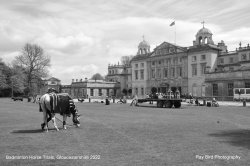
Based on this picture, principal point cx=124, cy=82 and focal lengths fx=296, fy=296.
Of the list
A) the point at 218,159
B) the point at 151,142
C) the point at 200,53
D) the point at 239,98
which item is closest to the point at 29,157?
the point at 151,142

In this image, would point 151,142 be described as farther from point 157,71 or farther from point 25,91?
point 25,91

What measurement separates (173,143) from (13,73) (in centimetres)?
8094

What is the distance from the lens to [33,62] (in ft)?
247

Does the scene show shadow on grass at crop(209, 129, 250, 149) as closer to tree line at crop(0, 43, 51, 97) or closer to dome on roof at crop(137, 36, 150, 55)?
tree line at crop(0, 43, 51, 97)

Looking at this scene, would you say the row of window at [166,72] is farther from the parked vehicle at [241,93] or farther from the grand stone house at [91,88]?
the parked vehicle at [241,93]

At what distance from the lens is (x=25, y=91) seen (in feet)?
281

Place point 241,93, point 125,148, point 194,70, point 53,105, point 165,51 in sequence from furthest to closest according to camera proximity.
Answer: point 165,51 → point 194,70 → point 241,93 → point 53,105 → point 125,148

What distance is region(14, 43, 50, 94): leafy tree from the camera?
74375mm

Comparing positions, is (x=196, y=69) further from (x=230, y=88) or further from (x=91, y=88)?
(x=91, y=88)

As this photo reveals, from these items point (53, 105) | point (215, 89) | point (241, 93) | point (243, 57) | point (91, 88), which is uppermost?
point (243, 57)

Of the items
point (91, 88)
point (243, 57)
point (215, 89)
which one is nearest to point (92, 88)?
point (91, 88)

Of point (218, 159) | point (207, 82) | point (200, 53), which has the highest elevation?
point (200, 53)

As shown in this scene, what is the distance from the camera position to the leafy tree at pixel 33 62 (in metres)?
74.4

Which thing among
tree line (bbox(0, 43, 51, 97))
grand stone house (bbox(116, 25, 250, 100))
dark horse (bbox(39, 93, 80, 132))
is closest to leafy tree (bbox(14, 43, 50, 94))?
tree line (bbox(0, 43, 51, 97))
